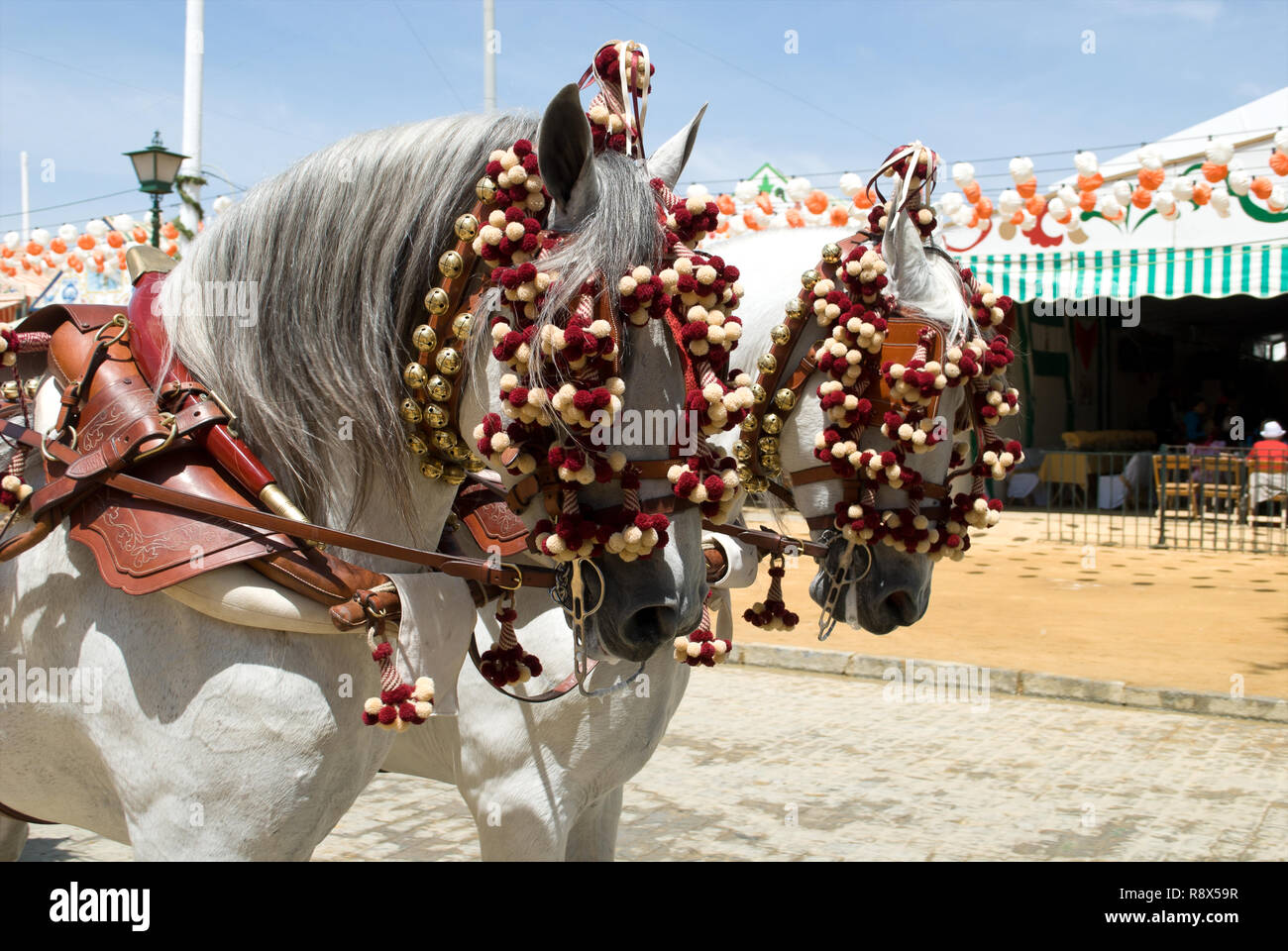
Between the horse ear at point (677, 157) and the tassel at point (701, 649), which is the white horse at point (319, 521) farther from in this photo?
the tassel at point (701, 649)

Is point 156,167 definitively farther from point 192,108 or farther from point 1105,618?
point 1105,618

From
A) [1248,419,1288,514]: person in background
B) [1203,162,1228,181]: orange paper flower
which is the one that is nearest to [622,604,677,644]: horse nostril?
[1203,162,1228,181]: orange paper flower

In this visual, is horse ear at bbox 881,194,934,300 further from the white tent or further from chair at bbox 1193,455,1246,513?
chair at bbox 1193,455,1246,513

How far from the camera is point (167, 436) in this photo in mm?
1814

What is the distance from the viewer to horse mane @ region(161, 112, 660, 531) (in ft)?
6.17

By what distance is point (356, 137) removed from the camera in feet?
6.57

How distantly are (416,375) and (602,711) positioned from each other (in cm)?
119

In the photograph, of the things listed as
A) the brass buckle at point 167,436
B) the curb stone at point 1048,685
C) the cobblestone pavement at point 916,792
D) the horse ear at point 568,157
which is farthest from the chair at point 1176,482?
the brass buckle at point 167,436

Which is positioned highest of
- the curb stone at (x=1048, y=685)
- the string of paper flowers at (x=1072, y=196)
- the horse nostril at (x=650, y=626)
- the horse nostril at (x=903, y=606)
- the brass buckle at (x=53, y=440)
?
the string of paper flowers at (x=1072, y=196)

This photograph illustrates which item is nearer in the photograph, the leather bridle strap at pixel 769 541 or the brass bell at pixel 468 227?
the brass bell at pixel 468 227

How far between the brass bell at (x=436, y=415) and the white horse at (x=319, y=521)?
0.04 metres

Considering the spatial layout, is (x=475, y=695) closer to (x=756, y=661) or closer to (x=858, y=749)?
(x=858, y=749)

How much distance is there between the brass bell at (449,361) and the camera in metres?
1.80

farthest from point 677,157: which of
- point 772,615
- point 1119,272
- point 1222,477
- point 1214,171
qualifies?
point 1222,477
